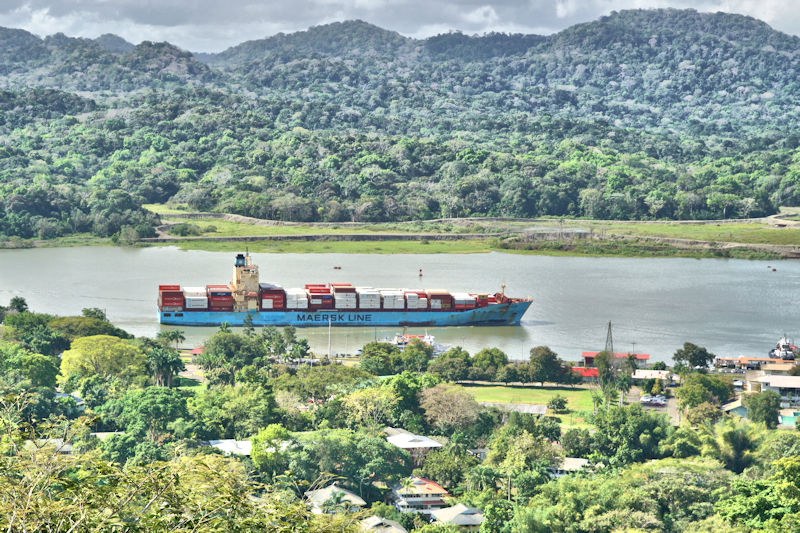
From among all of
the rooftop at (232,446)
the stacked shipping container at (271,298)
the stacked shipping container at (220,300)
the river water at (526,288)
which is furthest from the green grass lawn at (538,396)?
the stacked shipping container at (220,300)

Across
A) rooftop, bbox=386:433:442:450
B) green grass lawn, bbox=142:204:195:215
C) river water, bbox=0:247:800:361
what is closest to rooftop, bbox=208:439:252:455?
rooftop, bbox=386:433:442:450

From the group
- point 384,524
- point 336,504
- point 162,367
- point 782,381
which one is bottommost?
point 384,524

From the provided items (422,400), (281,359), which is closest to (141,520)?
(422,400)

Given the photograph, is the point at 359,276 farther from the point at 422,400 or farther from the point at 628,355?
the point at 422,400

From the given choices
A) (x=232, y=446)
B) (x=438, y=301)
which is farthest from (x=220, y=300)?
(x=232, y=446)

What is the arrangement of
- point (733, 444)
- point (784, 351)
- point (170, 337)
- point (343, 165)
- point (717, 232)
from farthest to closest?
point (343, 165)
point (717, 232)
point (784, 351)
point (170, 337)
point (733, 444)

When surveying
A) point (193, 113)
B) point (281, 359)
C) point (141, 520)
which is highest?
point (193, 113)

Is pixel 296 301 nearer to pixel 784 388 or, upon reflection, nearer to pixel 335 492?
pixel 784 388

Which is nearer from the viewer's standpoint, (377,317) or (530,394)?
(530,394)
